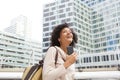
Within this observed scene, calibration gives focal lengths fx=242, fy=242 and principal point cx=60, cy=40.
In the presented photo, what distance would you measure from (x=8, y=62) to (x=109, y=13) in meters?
40.1

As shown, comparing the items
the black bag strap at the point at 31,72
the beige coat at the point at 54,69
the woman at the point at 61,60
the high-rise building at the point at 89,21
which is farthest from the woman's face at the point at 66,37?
the high-rise building at the point at 89,21

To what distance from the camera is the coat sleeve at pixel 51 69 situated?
142cm

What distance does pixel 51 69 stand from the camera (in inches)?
56.7

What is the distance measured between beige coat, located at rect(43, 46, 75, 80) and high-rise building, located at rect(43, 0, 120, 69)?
65.4 meters

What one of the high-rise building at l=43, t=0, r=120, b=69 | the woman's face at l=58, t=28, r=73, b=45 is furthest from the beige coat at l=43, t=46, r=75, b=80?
the high-rise building at l=43, t=0, r=120, b=69

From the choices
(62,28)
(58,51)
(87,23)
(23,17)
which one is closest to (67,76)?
(58,51)

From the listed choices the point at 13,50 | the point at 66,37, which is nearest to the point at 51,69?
the point at 66,37

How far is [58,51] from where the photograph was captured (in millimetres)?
1539

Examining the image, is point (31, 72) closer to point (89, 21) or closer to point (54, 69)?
point (54, 69)

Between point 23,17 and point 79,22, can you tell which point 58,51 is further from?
point 23,17

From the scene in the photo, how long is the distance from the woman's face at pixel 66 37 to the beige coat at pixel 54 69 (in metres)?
0.10

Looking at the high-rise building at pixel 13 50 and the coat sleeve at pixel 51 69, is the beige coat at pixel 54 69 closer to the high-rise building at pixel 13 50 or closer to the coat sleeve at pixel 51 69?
the coat sleeve at pixel 51 69

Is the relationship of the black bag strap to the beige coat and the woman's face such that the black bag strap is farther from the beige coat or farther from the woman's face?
the woman's face

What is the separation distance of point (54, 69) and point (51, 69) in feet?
0.06
